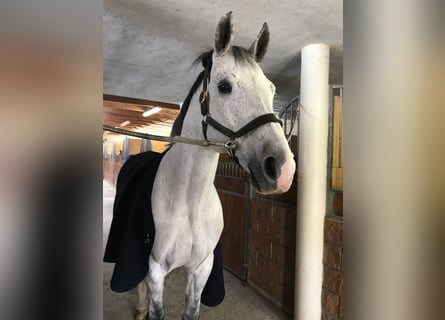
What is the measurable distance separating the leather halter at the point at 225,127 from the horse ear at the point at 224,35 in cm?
6

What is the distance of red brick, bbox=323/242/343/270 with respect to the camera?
0.95 meters

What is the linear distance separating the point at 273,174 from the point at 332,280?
691mm

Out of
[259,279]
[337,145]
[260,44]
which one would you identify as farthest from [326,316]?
[260,44]

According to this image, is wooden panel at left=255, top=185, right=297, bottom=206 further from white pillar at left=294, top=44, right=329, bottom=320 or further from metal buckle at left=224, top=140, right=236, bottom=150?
metal buckle at left=224, top=140, right=236, bottom=150

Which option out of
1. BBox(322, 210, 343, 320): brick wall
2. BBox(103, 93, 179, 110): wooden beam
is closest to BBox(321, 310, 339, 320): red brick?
BBox(322, 210, 343, 320): brick wall

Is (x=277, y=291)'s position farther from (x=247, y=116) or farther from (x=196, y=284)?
(x=247, y=116)

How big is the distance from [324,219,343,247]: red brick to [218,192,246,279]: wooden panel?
25.0 inches

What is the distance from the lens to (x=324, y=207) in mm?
977

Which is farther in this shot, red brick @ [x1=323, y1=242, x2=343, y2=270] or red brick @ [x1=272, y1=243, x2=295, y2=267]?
red brick @ [x1=272, y1=243, x2=295, y2=267]

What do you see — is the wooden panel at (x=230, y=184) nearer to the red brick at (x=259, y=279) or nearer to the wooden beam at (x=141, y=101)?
the red brick at (x=259, y=279)

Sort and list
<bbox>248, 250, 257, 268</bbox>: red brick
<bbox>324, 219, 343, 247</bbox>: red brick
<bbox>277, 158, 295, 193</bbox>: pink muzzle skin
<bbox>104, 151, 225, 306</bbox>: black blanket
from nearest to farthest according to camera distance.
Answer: <bbox>277, 158, 295, 193</bbox>: pink muzzle skin, <bbox>104, 151, 225, 306</bbox>: black blanket, <bbox>324, 219, 343, 247</bbox>: red brick, <bbox>248, 250, 257, 268</bbox>: red brick

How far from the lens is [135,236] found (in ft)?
2.46
